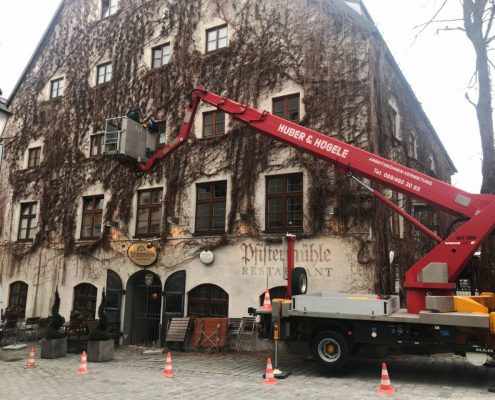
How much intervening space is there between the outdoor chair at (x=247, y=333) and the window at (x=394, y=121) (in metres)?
7.77

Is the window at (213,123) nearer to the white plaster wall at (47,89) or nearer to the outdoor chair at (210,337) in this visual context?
the outdoor chair at (210,337)

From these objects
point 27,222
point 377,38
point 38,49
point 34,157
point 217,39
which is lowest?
point 27,222

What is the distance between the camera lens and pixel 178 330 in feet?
48.7

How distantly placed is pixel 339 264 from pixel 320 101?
504 cm

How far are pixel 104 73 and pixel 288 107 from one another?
9580 mm

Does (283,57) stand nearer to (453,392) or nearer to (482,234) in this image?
(482,234)

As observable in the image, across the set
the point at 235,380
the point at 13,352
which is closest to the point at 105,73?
the point at 13,352

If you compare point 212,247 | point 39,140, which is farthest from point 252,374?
point 39,140

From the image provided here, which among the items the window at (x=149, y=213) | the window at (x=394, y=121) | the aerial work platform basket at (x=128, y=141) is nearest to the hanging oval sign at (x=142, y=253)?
the window at (x=149, y=213)

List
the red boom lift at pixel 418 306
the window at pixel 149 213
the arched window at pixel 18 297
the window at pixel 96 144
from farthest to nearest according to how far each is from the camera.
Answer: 1. the arched window at pixel 18 297
2. the window at pixel 96 144
3. the window at pixel 149 213
4. the red boom lift at pixel 418 306

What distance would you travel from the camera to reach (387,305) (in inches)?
369

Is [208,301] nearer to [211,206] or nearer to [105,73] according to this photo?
[211,206]

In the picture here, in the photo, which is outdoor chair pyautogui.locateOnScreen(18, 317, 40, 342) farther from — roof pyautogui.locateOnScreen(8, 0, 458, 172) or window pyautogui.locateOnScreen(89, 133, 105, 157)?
roof pyautogui.locateOnScreen(8, 0, 458, 172)

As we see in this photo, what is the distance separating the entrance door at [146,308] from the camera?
661 inches
